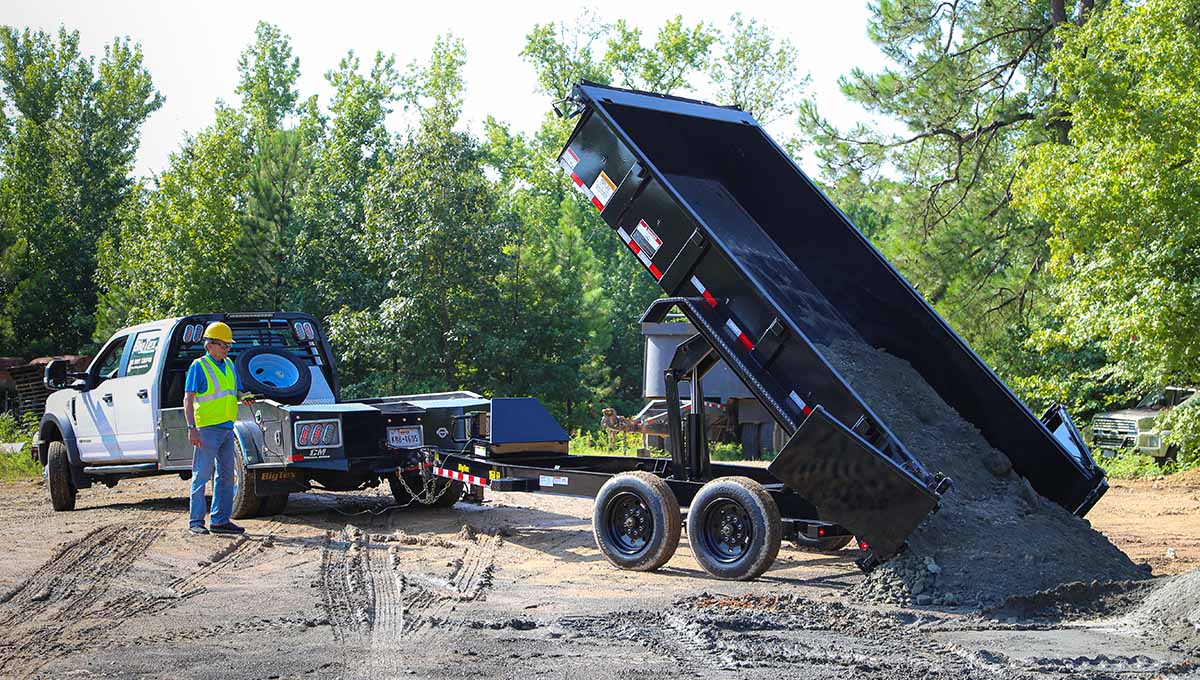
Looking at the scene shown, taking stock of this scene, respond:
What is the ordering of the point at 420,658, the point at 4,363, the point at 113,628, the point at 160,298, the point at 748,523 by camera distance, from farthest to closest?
the point at 4,363 < the point at 160,298 < the point at 748,523 < the point at 113,628 < the point at 420,658

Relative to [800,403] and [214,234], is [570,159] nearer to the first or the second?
[800,403]

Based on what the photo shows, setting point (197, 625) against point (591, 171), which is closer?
point (197, 625)

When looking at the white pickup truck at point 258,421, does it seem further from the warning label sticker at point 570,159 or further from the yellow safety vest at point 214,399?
the warning label sticker at point 570,159

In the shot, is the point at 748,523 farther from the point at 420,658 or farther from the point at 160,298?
the point at 160,298

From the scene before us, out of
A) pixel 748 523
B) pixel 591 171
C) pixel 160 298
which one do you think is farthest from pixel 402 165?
pixel 748 523

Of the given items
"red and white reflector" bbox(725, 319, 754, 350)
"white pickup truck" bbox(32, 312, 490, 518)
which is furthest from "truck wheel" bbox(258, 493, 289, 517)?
"red and white reflector" bbox(725, 319, 754, 350)

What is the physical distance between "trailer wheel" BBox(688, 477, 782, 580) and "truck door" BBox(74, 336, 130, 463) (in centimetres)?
695

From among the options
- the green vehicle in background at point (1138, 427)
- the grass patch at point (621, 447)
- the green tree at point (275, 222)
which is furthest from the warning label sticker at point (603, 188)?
the green tree at point (275, 222)

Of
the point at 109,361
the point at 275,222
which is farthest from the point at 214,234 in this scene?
the point at 109,361

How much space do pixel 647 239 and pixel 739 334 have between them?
108cm

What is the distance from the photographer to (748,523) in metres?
7.75

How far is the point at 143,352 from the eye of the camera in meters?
11.8

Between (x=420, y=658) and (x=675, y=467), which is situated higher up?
(x=675, y=467)

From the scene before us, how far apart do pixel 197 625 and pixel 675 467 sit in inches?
149
